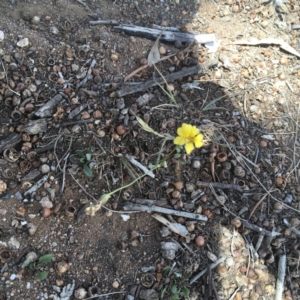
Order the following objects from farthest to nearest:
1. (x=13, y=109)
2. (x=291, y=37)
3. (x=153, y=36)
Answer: (x=291, y=37), (x=153, y=36), (x=13, y=109)

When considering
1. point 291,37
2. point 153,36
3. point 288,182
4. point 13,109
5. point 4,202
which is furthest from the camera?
point 291,37

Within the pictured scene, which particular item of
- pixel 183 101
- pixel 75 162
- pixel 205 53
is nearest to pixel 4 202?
pixel 75 162

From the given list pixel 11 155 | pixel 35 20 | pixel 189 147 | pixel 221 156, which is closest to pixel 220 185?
pixel 221 156

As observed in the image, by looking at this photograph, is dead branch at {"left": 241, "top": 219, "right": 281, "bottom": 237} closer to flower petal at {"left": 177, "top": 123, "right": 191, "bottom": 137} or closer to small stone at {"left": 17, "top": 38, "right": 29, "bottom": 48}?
flower petal at {"left": 177, "top": 123, "right": 191, "bottom": 137}

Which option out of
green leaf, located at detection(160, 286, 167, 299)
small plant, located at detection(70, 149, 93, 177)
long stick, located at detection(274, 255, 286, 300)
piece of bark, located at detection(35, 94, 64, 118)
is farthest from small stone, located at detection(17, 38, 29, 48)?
long stick, located at detection(274, 255, 286, 300)

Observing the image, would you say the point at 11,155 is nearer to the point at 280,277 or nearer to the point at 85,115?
the point at 85,115

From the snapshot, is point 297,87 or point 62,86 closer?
point 62,86

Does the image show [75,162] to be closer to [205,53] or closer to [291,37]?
[205,53]

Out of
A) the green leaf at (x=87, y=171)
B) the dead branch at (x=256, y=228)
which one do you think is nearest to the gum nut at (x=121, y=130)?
the green leaf at (x=87, y=171)
